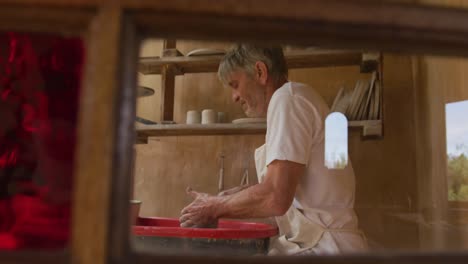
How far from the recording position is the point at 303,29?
0.28 metres

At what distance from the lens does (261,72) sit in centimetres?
163

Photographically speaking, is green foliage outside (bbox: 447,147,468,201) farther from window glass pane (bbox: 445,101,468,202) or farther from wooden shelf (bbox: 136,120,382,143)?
wooden shelf (bbox: 136,120,382,143)

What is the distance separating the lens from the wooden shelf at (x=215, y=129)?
1966 millimetres

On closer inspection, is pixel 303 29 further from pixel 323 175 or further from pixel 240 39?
pixel 323 175

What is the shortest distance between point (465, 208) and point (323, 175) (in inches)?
33.3

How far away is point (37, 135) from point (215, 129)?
1.79m

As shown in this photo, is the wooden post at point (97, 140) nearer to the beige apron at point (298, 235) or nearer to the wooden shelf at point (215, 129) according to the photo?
the beige apron at point (298, 235)

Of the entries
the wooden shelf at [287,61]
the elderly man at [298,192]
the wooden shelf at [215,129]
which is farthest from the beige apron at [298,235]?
the wooden shelf at [287,61]

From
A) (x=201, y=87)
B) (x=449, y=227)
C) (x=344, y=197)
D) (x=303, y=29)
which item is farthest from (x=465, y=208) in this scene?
A: (x=303, y=29)

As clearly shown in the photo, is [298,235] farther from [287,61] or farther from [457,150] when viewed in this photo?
[287,61]

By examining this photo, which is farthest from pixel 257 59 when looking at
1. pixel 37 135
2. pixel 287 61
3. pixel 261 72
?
pixel 37 135

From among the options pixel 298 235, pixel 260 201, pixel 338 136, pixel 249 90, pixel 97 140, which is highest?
pixel 249 90

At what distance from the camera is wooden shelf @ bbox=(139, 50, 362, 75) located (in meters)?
2.04

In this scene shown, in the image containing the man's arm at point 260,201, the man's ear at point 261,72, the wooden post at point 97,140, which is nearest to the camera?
the wooden post at point 97,140
